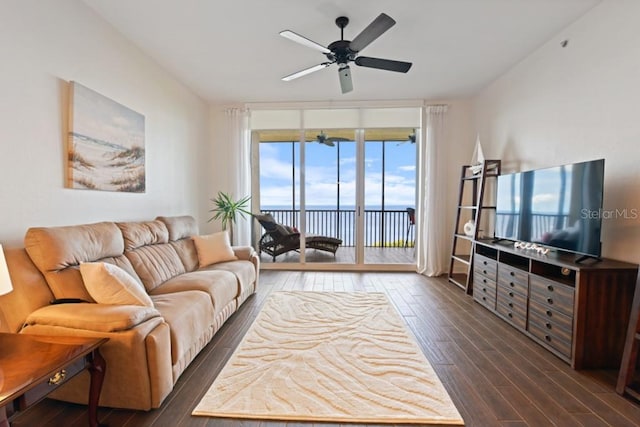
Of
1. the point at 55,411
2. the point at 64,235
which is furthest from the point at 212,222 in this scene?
the point at 55,411

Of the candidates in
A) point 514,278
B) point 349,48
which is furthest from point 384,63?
point 514,278

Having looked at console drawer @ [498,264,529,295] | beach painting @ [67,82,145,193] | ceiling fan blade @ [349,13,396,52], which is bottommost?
console drawer @ [498,264,529,295]

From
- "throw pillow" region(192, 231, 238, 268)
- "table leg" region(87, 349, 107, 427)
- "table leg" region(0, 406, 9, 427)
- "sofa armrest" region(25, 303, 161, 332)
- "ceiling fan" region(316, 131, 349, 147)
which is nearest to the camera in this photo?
"table leg" region(0, 406, 9, 427)

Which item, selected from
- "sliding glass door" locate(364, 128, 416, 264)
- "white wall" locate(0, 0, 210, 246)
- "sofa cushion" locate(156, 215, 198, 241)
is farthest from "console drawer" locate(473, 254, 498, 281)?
"white wall" locate(0, 0, 210, 246)

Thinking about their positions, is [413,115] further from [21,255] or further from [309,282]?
[21,255]

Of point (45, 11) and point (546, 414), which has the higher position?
point (45, 11)

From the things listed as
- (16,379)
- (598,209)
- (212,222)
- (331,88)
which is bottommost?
(16,379)

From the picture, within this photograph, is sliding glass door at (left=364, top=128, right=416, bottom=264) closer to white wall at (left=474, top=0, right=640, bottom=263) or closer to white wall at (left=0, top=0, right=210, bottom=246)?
white wall at (left=474, top=0, right=640, bottom=263)

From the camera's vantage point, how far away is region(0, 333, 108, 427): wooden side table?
1.10 metres

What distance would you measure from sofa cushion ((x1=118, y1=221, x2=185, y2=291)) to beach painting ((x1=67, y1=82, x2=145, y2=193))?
17.5 inches

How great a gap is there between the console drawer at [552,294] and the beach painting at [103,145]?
12.6 feet

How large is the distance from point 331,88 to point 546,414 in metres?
4.02

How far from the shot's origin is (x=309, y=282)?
14.1ft

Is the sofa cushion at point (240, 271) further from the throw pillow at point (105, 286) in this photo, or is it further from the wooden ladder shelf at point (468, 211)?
the wooden ladder shelf at point (468, 211)
